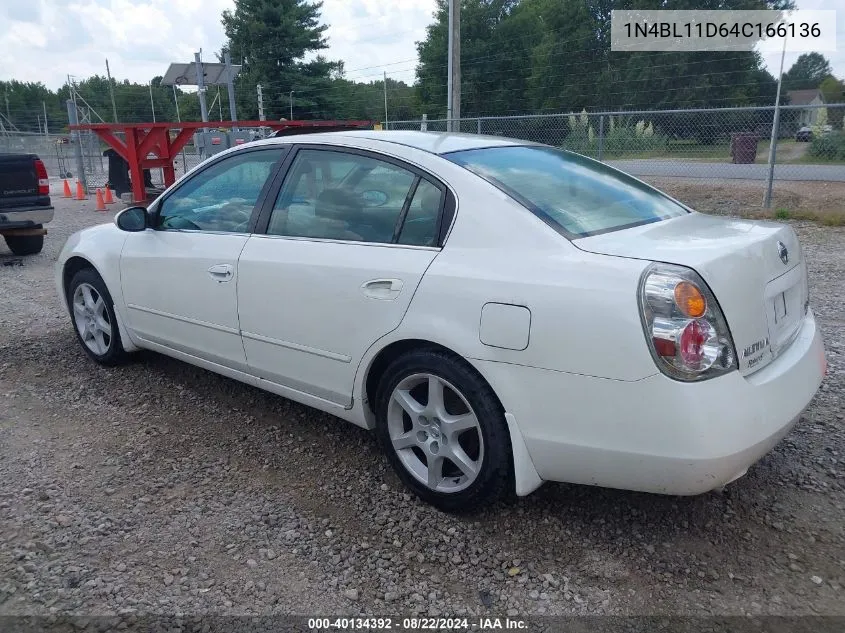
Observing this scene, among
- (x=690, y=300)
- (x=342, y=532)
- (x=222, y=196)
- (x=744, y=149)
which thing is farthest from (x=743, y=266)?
(x=744, y=149)

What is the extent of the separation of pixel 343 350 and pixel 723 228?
1.71 metres

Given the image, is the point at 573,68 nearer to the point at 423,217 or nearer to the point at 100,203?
the point at 100,203

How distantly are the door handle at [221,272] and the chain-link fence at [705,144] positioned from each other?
32.1 feet

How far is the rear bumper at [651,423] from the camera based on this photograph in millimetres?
2238

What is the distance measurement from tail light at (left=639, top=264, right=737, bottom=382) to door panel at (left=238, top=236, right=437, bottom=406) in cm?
91

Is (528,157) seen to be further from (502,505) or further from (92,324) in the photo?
(92,324)

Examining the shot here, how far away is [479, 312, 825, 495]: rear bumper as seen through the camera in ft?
7.34

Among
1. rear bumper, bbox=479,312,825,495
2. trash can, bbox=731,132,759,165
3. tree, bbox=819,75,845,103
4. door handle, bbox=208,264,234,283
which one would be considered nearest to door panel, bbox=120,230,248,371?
door handle, bbox=208,264,234,283

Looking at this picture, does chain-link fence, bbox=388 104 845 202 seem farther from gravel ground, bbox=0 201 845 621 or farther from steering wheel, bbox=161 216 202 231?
gravel ground, bbox=0 201 845 621

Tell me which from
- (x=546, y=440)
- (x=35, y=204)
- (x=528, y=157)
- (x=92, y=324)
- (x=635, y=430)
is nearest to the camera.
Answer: (x=635, y=430)

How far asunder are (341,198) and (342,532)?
1521mm

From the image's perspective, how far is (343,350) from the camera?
3.04m

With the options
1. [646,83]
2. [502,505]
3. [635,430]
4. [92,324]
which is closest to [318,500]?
[502,505]

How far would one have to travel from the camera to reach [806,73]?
33.0 m
